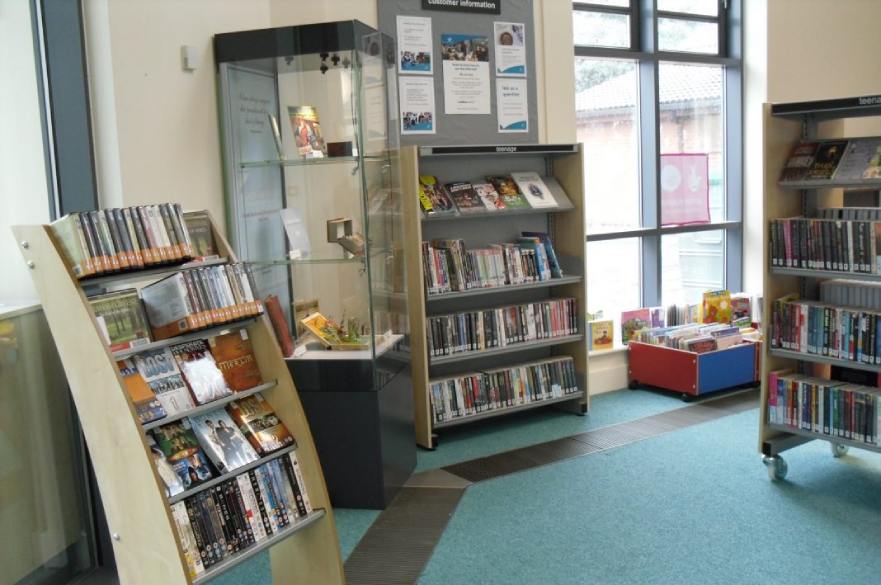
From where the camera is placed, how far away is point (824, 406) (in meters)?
4.05

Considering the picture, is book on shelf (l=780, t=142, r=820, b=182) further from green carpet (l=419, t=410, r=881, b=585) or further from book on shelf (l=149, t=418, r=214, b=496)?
book on shelf (l=149, t=418, r=214, b=496)

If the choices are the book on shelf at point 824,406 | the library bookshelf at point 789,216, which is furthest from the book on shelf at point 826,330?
the book on shelf at point 824,406

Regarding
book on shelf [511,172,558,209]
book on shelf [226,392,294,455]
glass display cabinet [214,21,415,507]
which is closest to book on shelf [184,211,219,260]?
book on shelf [226,392,294,455]

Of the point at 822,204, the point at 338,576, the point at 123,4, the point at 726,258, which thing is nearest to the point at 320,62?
the point at 123,4

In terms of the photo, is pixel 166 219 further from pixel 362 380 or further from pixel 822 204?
pixel 822 204

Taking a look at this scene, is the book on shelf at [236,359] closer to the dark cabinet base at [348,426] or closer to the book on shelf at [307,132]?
the dark cabinet base at [348,426]

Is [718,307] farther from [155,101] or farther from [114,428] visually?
[114,428]

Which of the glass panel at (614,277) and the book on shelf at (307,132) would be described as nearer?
the book on shelf at (307,132)

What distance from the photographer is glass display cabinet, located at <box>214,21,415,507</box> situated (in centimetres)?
393

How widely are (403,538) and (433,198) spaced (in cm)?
213

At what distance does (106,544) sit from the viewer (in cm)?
348

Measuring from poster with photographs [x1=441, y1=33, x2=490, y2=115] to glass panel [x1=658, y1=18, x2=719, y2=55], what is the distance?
1.76 meters

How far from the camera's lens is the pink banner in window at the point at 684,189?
6453 mm

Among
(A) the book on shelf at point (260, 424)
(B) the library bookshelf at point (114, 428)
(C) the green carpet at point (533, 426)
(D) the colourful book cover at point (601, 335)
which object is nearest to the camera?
(B) the library bookshelf at point (114, 428)
